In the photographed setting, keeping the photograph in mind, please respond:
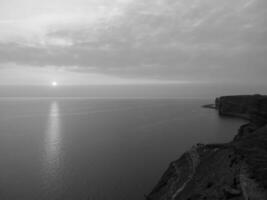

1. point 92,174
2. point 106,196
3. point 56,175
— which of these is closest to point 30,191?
point 56,175

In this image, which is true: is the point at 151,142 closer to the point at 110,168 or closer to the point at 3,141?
the point at 110,168

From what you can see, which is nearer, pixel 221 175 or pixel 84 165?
pixel 221 175

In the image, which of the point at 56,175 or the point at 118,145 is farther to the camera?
the point at 118,145

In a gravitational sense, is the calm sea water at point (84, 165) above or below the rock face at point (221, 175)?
below

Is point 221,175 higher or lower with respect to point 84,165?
higher

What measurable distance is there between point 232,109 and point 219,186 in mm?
133289

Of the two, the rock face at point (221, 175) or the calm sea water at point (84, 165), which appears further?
the calm sea water at point (84, 165)

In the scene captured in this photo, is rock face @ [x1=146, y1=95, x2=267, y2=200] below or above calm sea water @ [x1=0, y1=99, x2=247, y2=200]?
above

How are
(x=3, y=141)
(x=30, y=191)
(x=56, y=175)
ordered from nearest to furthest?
(x=30, y=191), (x=56, y=175), (x=3, y=141)

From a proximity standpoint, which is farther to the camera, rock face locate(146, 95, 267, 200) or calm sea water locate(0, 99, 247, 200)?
calm sea water locate(0, 99, 247, 200)

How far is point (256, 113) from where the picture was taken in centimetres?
10256

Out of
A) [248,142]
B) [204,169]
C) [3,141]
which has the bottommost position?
[3,141]

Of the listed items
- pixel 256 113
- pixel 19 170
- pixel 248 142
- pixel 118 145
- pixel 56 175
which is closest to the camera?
pixel 248 142

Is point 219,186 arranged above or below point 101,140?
above
